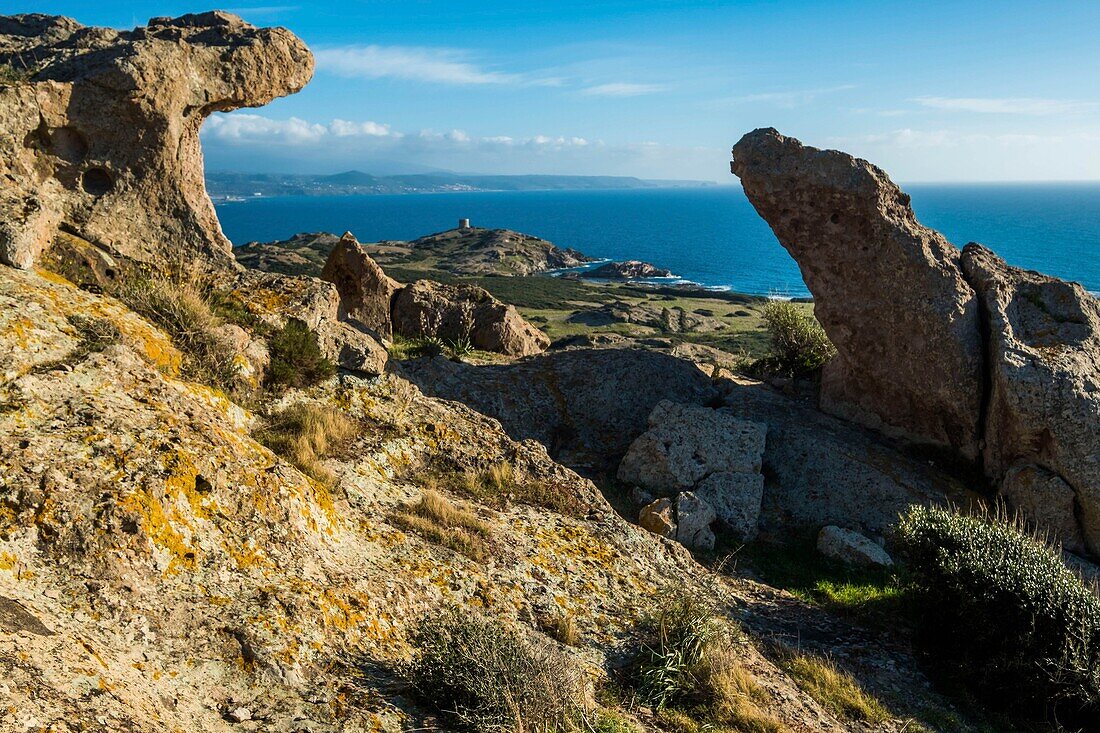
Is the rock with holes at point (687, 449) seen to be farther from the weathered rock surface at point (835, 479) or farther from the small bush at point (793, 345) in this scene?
the small bush at point (793, 345)

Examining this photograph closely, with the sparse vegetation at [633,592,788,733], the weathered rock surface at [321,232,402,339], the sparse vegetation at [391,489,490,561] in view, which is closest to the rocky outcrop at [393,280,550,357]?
the weathered rock surface at [321,232,402,339]

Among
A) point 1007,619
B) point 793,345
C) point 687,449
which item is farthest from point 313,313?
point 793,345

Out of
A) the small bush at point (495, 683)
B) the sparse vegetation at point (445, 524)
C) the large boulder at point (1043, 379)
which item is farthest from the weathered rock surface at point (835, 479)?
the small bush at point (495, 683)

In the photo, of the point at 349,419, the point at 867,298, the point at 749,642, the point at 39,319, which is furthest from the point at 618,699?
the point at 867,298

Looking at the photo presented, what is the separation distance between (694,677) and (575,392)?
10.4m

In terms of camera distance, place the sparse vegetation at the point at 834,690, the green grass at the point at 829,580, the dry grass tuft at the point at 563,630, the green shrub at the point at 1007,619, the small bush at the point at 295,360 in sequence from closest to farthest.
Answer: the dry grass tuft at the point at 563,630
the sparse vegetation at the point at 834,690
the green shrub at the point at 1007,619
the small bush at the point at 295,360
the green grass at the point at 829,580

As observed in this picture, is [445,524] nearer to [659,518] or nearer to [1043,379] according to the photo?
[659,518]

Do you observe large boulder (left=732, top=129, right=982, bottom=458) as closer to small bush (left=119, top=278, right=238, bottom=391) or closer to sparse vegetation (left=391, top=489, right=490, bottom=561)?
sparse vegetation (left=391, top=489, right=490, bottom=561)

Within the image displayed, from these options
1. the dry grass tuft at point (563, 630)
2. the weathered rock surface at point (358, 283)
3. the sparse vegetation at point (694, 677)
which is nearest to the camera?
the sparse vegetation at point (694, 677)

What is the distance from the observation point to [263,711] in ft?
14.8

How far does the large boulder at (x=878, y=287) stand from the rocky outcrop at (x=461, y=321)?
280 inches

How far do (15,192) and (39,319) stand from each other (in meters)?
3.59

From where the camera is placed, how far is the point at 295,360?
9617 millimetres

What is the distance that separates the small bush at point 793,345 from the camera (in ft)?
66.5
